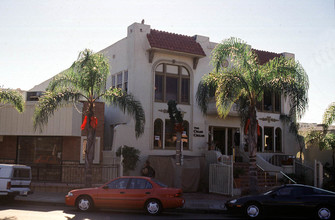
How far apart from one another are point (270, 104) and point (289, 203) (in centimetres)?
1461

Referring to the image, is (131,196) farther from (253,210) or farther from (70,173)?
(70,173)

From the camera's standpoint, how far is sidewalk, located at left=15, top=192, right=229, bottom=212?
14719 mm

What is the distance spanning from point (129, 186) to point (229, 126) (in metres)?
12.1

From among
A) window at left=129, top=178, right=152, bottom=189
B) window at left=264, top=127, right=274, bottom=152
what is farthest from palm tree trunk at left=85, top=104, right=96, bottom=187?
window at left=264, top=127, right=274, bottom=152

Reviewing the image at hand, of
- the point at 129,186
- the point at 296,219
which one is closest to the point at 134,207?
the point at 129,186

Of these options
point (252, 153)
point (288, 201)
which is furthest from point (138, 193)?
point (252, 153)

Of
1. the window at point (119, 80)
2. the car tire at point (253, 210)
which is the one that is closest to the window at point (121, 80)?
the window at point (119, 80)

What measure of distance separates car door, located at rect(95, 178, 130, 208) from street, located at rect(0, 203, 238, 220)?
34 centimetres

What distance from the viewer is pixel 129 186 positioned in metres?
13.6

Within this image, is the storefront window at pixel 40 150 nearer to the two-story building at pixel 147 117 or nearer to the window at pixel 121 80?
the two-story building at pixel 147 117

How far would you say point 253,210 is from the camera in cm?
1282

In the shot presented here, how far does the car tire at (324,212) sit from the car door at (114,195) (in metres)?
6.47

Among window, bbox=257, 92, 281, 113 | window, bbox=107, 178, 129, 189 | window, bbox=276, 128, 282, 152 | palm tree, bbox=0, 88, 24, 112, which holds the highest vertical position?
window, bbox=257, 92, 281, 113

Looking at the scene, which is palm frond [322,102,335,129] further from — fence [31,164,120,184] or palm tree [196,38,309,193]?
fence [31,164,120,184]
